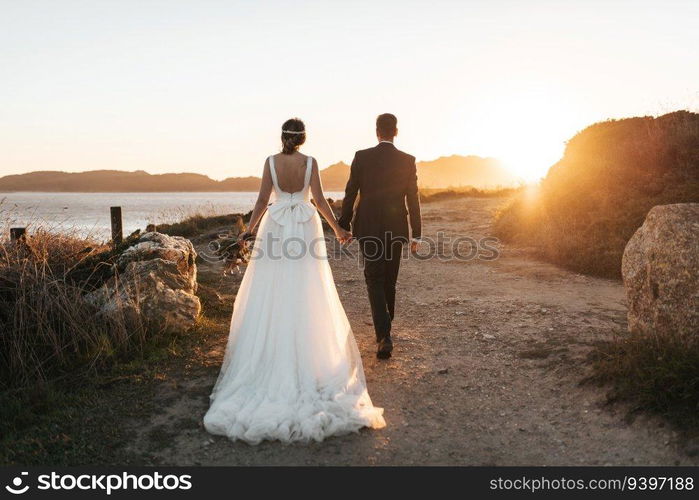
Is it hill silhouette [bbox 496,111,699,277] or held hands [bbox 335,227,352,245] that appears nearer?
held hands [bbox 335,227,352,245]

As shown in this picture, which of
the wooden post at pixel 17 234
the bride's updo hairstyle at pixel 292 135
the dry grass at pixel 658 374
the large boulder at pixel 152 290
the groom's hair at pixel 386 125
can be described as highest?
the groom's hair at pixel 386 125

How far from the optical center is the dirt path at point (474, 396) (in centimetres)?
460

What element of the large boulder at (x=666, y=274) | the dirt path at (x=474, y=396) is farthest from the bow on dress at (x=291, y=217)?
the large boulder at (x=666, y=274)

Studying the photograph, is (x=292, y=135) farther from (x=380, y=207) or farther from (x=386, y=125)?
(x=380, y=207)

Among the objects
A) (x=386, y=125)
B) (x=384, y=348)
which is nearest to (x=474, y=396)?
(x=384, y=348)

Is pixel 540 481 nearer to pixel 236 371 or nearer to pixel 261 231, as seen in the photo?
pixel 236 371

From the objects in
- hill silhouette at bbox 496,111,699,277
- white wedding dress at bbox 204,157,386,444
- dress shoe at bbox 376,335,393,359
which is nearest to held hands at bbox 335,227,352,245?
white wedding dress at bbox 204,157,386,444

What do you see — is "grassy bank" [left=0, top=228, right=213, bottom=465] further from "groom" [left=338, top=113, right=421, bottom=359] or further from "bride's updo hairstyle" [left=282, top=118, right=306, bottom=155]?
"bride's updo hairstyle" [left=282, top=118, right=306, bottom=155]

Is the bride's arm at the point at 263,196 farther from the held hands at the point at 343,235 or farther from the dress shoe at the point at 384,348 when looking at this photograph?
the dress shoe at the point at 384,348

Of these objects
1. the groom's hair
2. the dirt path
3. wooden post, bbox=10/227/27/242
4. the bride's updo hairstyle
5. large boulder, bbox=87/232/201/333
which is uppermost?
the groom's hair

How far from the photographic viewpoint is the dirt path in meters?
4.60

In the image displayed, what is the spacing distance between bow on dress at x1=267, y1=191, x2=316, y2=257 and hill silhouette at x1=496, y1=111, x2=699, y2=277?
300 inches

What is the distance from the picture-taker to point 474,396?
19.3 ft

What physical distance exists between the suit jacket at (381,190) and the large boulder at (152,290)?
2715 millimetres
